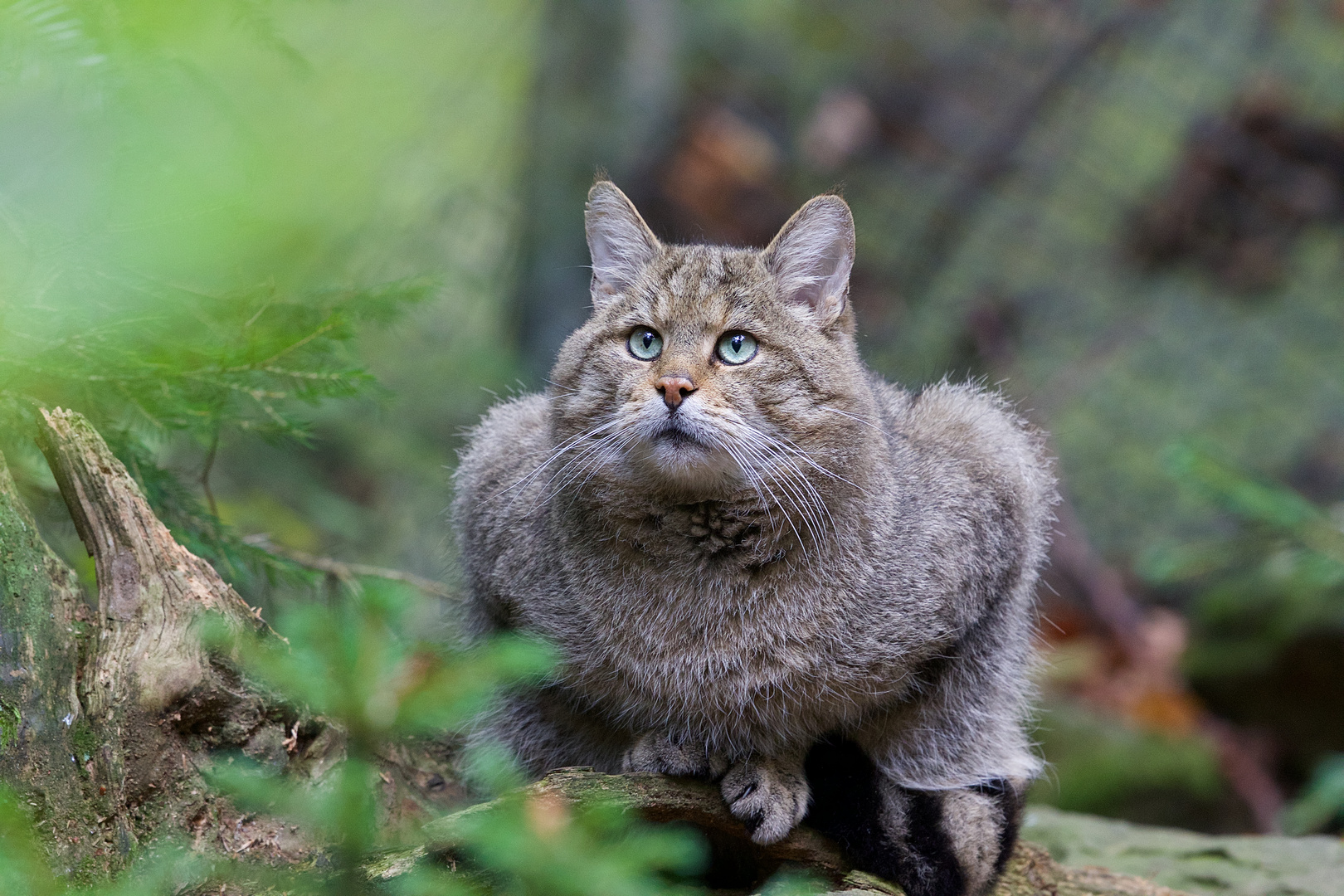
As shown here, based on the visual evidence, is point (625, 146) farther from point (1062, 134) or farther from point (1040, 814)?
point (1040, 814)

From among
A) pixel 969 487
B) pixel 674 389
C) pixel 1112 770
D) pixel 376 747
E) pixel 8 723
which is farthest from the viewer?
pixel 1112 770

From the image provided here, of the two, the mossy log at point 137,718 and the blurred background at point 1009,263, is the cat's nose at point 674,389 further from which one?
the blurred background at point 1009,263

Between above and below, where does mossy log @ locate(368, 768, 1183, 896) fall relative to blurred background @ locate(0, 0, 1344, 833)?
below

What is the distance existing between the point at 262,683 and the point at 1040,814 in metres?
3.08

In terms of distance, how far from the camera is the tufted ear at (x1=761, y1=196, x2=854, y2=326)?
330 centimetres

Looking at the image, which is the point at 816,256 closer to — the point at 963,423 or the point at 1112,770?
the point at 963,423

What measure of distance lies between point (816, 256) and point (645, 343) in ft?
1.93

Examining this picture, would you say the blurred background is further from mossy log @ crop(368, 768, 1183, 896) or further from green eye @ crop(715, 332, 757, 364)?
mossy log @ crop(368, 768, 1183, 896)

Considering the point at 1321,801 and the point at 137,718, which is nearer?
the point at 137,718

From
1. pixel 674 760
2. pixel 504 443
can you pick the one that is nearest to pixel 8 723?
pixel 674 760

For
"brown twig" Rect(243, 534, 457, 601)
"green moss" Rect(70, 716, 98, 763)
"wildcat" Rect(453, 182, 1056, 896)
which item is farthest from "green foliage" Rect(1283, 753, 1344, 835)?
"green moss" Rect(70, 716, 98, 763)

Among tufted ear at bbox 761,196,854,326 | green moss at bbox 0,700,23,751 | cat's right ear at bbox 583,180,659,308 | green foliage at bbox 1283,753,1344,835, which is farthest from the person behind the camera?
green foliage at bbox 1283,753,1344,835

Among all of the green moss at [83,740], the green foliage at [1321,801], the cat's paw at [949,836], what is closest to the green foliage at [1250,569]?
the green foliage at [1321,801]

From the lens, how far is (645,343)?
3273mm
